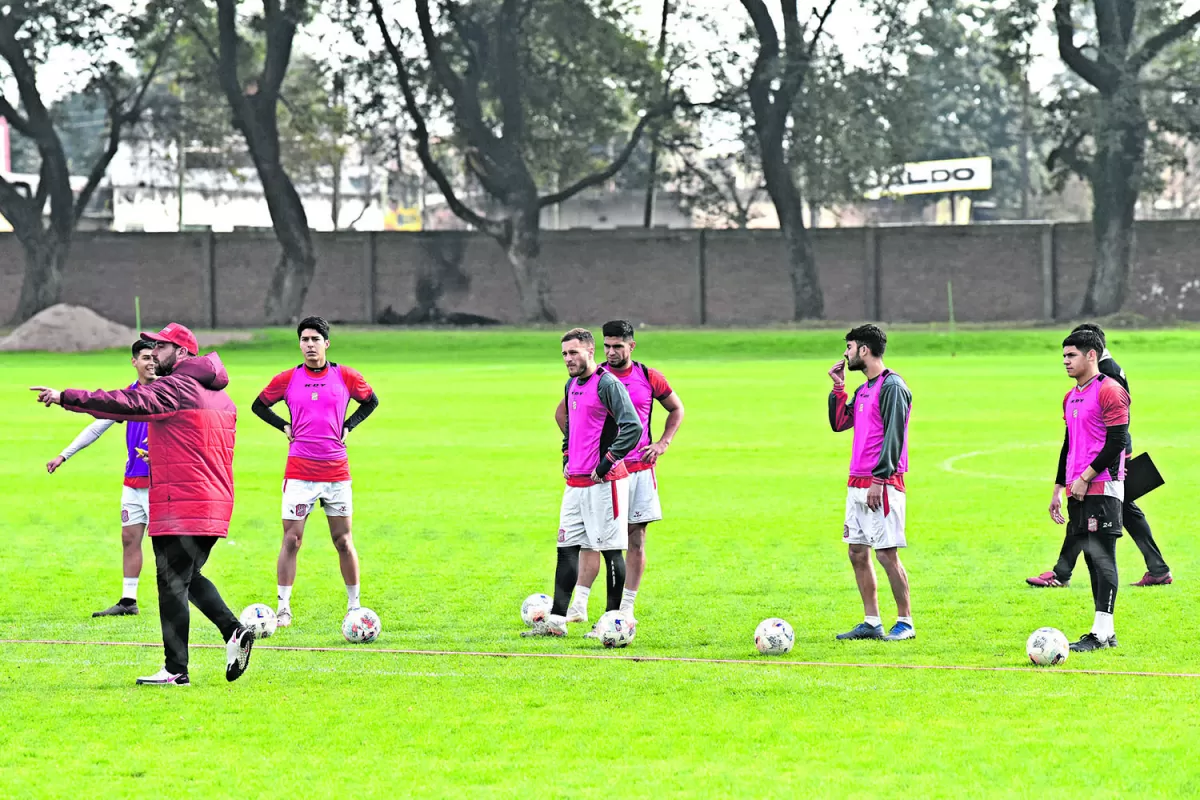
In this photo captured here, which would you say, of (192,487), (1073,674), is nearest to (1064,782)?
(1073,674)

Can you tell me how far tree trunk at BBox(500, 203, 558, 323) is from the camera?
64062 millimetres

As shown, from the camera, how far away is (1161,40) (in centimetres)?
5747

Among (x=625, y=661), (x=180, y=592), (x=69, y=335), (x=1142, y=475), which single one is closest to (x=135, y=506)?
(x=180, y=592)

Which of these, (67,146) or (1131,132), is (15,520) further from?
(67,146)

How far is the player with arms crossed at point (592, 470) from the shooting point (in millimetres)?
11500

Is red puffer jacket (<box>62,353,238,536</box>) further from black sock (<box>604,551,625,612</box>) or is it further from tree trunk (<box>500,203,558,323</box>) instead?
tree trunk (<box>500,203,558,323</box>)

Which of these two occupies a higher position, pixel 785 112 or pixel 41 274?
pixel 785 112

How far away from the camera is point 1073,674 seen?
1040 centimetres

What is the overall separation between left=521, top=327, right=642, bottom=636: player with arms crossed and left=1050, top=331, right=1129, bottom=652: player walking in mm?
2730

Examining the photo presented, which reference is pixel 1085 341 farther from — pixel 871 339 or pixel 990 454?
pixel 990 454

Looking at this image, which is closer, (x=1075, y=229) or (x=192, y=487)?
(x=192, y=487)

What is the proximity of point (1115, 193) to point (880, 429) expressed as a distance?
51071mm

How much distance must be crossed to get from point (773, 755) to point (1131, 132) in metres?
53.6

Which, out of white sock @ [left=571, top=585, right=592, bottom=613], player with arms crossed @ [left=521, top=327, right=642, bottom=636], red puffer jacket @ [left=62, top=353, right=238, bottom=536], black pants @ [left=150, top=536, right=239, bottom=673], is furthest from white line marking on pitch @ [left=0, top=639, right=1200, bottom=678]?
red puffer jacket @ [left=62, top=353, right=238, bottom=536]
